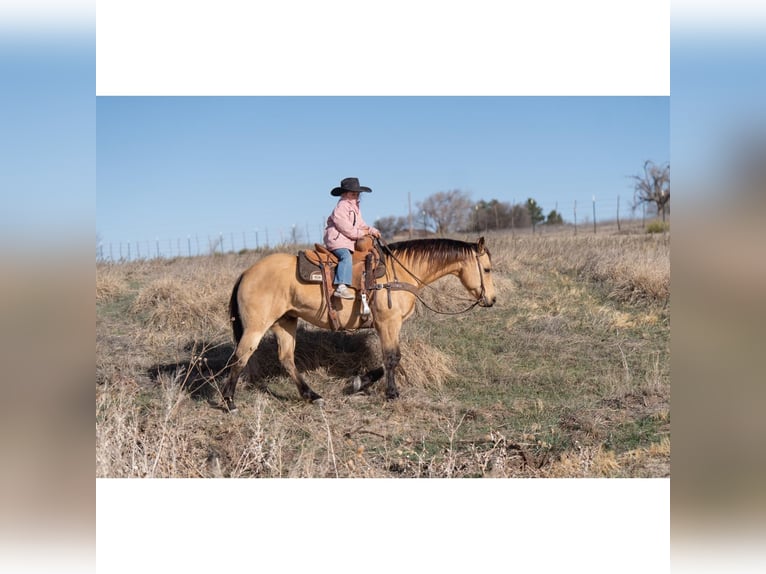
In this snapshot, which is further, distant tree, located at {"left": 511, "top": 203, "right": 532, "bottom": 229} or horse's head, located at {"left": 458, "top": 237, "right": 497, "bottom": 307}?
distant tree, located at {"left": 511, "top": 203, "right": 532, "bottom": 229}

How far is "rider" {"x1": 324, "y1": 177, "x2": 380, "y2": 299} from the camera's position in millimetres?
6711

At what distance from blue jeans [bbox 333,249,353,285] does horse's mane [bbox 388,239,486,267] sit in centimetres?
73

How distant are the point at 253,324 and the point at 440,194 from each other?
26797 millimetres

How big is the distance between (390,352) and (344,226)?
5.22ft

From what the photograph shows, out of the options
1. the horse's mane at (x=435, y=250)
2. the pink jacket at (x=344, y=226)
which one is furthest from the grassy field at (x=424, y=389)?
the pink jacket at (x=344, y=226)

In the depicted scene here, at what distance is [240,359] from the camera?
21.9ft

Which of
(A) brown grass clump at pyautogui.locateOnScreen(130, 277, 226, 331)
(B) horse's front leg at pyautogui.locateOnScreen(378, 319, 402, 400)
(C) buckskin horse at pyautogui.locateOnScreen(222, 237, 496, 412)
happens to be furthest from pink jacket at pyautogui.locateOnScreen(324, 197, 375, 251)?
(A) brown grass clump at pyautogui.locateOnScreen(130, 277, 226, 331)

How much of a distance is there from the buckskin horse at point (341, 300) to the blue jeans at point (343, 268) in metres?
0.26

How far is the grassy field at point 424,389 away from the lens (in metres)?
5.20

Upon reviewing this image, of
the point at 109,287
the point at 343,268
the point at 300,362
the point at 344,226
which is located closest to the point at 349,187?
the point at 344,226

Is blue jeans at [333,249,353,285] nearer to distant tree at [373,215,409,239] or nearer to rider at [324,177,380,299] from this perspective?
rider at [324,177,380,299]
